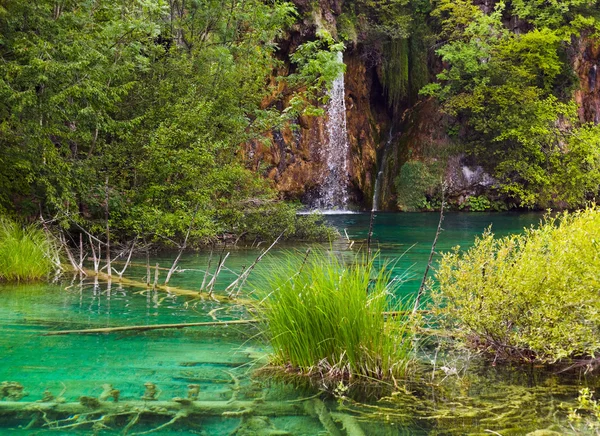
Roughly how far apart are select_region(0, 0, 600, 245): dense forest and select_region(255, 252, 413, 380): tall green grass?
4961 millimetres

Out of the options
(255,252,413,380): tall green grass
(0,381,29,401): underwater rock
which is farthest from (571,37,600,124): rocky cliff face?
(0,381,29,401): underwater rock

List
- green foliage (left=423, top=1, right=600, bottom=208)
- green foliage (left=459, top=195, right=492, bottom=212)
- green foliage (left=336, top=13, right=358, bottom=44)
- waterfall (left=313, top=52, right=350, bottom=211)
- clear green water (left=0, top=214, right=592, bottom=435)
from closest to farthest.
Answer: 1. clear green water (left=0, top=214, right=592, bottom=435)
2. green foliage (left=336, top=13, right=358, bottom=44)
3. waterfall (left=313, top=52, right=350, bottom=211)
4. green foliage (left=423, top=1, right=600, bottom=208)
5. green foliage (left=459, top=195, right=492, bottom=212)

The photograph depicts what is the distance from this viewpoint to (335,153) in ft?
92.3

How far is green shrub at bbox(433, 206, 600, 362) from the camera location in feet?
15.2

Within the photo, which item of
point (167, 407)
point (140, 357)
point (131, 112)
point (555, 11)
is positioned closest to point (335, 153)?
point (555, 11)

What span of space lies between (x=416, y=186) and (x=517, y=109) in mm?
5610

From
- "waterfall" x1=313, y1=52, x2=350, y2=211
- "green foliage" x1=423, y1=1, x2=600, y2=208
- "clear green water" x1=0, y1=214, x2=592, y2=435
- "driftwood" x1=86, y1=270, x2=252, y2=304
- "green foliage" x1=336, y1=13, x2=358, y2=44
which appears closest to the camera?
"clear green water" x1=0, y1=214, x2=592, y2=435

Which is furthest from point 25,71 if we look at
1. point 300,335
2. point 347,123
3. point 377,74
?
point 377,74

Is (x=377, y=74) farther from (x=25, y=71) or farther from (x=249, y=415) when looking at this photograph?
(x=249, y=415)

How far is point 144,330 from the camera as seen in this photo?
6289 mm

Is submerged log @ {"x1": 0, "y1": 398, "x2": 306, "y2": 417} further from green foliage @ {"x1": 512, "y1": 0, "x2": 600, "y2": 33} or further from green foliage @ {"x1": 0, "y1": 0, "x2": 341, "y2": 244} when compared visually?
green foliage @ {"x1": 512, "y1": 0, "x2": 600, "y2": 33}

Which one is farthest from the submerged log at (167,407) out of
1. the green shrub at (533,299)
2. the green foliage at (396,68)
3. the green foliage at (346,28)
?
the green foliage at (396,68)

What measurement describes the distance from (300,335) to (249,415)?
819mm

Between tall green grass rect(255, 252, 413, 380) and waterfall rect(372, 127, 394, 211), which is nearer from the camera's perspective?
tall green grass rect(255, 252, 413, 380)
